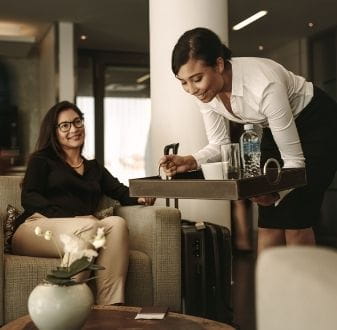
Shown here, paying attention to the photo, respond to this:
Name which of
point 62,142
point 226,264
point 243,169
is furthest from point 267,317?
point 62,142

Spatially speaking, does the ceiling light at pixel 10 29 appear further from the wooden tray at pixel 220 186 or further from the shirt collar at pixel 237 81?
the wooden tray at pixel 220 186

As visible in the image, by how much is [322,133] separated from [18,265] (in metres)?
1.45

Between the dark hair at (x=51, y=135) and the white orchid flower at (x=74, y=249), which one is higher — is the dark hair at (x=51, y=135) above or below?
above

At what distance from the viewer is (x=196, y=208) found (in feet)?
11.7

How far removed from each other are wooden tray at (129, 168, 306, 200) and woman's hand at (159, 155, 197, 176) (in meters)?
0.31

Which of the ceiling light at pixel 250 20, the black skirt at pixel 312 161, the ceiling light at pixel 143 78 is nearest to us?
the black skirt at pixel 312 161

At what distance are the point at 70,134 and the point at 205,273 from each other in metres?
1.03

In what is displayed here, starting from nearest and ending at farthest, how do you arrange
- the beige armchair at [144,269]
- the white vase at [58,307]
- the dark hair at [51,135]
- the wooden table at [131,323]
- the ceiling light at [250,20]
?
the white vase at [58,307], the wooden table at [131,323], the beige armchair at [144,269], the dark hair at [51,135], the ceiling light at [250,20]

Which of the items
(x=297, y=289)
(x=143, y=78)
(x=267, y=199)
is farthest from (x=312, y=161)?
(x=143, y=78)

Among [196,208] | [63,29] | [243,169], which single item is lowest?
[196,208]

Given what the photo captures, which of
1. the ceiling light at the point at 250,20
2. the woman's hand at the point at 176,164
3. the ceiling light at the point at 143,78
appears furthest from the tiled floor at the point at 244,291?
the ceiling light at the point at 143,78

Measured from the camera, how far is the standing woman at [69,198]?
279 centimetres

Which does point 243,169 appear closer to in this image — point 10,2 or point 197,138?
point 197,138

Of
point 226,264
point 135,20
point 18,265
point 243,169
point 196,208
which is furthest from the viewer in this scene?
point 135,20
